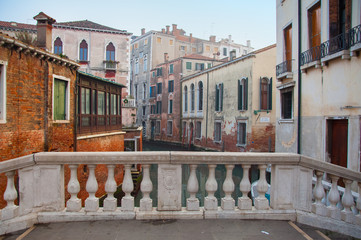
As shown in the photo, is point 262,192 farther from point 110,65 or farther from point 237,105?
point 110,65

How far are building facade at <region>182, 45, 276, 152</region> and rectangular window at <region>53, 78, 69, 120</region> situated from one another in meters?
12.9

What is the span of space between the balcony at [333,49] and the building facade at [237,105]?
1030 cm

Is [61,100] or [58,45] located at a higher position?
[58,45]

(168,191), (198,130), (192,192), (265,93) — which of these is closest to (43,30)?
(168,191)

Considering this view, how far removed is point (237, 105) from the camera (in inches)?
838

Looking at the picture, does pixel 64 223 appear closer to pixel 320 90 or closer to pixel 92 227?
pixel 92 227

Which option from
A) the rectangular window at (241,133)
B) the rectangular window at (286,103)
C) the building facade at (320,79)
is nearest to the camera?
the building facade at (320,79)

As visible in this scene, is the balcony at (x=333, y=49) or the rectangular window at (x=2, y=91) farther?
the rectangular window at (x=2, y=91)

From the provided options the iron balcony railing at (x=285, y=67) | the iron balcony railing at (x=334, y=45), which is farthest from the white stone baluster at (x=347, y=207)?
the iron balcony railing at (x=285, y=67)

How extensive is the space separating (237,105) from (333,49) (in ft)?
45.6

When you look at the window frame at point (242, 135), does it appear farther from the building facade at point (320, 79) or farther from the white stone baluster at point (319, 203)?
the white stone baluster at point (319, 203)

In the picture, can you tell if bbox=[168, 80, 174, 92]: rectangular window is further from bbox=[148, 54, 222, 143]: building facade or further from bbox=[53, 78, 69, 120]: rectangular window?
bbox=[53, 78, 69, 120]: rectangular window

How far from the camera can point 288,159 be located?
339 cm

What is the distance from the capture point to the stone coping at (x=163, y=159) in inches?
126
